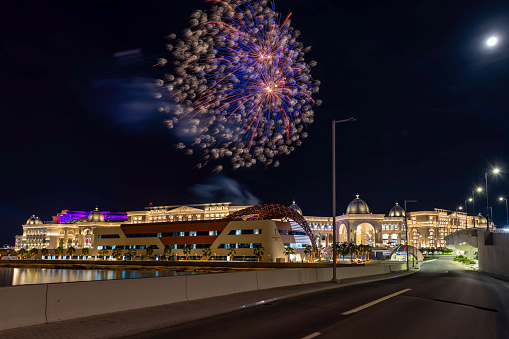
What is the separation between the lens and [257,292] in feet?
66.2

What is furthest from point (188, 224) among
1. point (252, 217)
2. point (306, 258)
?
point (306, 258)

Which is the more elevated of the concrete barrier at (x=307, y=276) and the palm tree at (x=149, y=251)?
the concrete barrier at (x=307, y=276)

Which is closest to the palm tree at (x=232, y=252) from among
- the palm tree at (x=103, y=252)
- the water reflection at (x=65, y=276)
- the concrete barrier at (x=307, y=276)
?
the water reflection at (x=65, y=276)

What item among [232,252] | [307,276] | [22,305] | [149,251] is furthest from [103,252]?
[22,305]

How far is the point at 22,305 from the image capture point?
1085cm

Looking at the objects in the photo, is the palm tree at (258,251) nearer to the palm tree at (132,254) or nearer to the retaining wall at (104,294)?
the palm tree at (132,254)

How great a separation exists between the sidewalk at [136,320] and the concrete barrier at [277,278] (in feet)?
12.0

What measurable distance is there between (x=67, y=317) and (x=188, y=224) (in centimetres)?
10169

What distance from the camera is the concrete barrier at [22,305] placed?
10.4 m

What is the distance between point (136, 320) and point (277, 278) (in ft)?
39.4

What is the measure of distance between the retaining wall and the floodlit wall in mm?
38384

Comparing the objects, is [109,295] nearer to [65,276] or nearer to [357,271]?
[357,271]

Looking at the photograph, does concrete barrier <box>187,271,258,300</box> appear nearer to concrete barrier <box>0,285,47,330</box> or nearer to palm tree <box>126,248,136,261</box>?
concrete barrier <box>0,285,47,330</box>

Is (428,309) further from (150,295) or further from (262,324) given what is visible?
(150,295)
